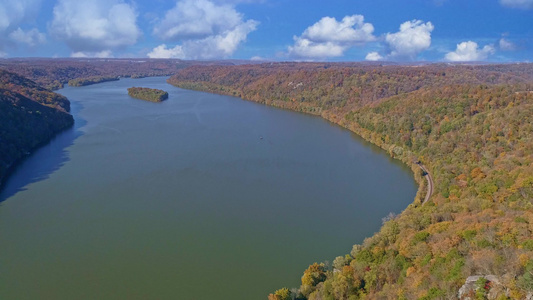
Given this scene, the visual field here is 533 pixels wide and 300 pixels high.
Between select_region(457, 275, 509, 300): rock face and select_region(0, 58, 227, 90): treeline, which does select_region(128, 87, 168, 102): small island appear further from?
select_region(457, 275, 509, 300): rock face

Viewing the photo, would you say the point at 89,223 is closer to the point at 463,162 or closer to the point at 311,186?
the point at 311,186

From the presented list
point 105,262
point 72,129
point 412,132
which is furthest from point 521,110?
point 72,129

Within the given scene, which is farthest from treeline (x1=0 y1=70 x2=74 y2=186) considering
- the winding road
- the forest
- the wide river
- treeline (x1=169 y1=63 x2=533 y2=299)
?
the winding road

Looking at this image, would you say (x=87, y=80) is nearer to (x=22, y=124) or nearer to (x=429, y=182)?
(x=22, y=124)

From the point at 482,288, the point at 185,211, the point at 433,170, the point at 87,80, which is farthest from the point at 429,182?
the point at 87,80

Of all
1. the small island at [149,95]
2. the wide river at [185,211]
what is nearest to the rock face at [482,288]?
the wide river at [185,211]
